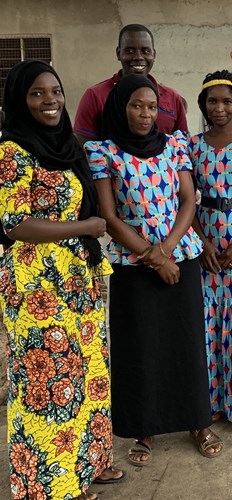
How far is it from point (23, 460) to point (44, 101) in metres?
1.38

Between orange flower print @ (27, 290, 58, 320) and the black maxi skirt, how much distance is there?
0.54 meters

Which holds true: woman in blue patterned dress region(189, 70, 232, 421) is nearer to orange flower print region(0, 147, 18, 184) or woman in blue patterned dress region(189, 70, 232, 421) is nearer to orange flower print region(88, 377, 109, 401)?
orange flower print region(88, 377, 109, 401)

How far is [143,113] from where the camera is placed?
8.18 ft

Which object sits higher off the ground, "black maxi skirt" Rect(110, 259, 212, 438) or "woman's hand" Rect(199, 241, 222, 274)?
"woman's hand" Rect(199, 241, 222, 274)

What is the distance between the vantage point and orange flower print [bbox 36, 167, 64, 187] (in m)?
2.17

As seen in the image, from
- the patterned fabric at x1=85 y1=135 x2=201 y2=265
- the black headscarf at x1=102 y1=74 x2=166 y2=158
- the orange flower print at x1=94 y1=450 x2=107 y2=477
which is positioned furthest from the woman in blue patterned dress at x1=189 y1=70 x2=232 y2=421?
the orange flower print at x1=94 y1=450 x2=107 y2=477

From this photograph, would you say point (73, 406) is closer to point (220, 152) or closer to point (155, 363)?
point (155, 363)

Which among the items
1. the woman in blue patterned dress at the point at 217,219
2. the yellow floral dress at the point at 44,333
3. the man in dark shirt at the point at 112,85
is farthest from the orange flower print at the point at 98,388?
the man in dark shirt at the point at 112,85

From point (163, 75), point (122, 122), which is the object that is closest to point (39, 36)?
point (163, 75)

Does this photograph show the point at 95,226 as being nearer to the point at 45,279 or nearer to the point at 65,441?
the point at 45,279

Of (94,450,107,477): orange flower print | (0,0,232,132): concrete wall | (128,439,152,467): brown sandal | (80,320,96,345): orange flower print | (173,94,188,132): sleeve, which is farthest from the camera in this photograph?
(0,0,232,132): concrete wall

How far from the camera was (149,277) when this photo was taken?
2.64 meters

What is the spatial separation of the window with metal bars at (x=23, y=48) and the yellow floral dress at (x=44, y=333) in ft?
18.1

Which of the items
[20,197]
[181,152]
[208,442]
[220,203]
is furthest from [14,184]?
[208,442]
